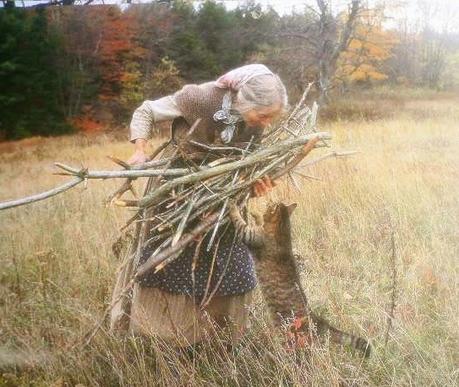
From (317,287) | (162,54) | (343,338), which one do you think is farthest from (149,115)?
(162,54)

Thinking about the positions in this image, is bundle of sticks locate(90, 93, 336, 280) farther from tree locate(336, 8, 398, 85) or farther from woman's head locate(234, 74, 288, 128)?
tree locate(336, 8, 398, 85)

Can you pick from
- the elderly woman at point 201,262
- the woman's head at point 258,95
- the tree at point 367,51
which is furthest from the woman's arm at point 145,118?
the tree at point 367,51

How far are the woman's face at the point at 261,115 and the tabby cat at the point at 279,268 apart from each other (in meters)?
0.38

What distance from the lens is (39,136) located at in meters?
9.59

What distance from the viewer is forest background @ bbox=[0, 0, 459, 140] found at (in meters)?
9.04

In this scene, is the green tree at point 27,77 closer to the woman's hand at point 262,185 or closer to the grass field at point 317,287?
the grass field at point 317,287

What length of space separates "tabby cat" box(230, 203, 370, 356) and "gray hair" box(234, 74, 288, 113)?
41 cm

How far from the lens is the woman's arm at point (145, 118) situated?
2.06 metres

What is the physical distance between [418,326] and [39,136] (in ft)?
28.6

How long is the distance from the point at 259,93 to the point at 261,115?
0.31 ft

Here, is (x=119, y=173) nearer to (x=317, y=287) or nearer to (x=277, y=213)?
(x=277, y=213)

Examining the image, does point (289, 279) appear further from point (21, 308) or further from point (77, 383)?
point (21, 308)

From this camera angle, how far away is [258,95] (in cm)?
197

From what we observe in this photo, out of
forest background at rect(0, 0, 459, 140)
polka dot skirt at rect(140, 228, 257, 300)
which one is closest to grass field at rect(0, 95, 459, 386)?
polka dot skirt at rect(140, 228, 257, 300)
